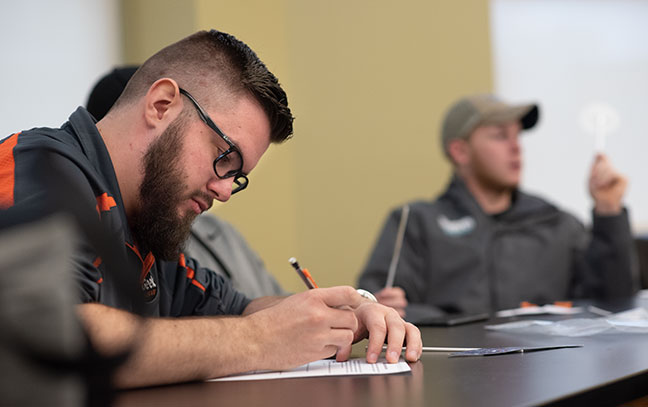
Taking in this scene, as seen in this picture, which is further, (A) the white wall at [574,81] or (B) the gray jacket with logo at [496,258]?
(A) the white wall at [574,81]

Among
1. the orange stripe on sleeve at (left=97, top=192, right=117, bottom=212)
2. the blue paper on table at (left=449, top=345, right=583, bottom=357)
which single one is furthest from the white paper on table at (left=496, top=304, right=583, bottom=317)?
the orange stripe on sleeve at (left=97, top=192, right=117, bottom=212)

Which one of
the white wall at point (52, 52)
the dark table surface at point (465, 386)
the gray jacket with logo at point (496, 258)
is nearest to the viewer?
the dark table surface at point (465, 386)

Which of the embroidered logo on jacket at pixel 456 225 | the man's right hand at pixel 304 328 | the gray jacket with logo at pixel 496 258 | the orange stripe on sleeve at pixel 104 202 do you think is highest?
the orange stripe on sleeve at pixel 104 202

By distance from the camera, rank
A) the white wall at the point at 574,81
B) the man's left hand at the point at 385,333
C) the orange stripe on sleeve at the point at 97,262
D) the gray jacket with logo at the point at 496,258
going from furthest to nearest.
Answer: the white wall at the point at 574,81 < the gray jacket with logo at the point at 496,258 < the man's left hand at the point at 385,333 < the orange stripe on sleeve at the point at 97,262

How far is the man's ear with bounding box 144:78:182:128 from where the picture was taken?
1.12 meters

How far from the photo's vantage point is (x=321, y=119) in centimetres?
A: 268

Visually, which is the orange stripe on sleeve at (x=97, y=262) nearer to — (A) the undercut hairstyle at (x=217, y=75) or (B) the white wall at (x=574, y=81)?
(A) the undercut hairstyle at (x=217, y=75)

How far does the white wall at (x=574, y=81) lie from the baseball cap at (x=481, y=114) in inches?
30.9

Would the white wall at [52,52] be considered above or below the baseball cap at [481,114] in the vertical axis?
above

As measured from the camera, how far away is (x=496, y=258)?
7.83 ft

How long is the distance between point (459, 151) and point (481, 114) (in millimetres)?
163

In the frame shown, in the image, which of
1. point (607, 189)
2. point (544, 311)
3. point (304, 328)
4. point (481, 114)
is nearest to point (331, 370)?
point (304, 328)

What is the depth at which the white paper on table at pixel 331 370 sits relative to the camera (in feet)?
2.85

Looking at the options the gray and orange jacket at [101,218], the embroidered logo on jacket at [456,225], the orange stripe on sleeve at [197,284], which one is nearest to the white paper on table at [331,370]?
the gray and orange jacket at [101,218]
